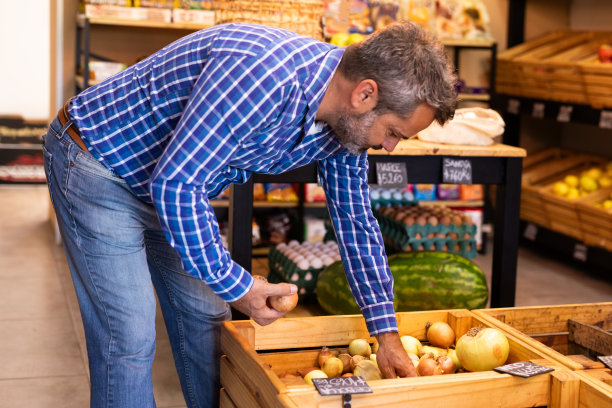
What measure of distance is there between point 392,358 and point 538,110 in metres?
4.04

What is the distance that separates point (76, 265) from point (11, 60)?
7.21 meters

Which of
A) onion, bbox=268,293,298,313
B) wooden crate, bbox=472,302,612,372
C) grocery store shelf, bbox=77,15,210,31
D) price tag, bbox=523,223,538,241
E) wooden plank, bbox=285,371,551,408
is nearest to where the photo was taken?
wooden plank, bbox=285,371,551,408

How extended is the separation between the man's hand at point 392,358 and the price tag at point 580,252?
346 centimetres

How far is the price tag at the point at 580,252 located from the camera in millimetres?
5121

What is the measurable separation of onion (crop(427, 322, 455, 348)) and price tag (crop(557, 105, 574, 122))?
340 cm

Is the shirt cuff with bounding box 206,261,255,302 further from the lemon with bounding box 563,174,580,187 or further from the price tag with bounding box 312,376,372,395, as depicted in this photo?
the lemon with bounding box 563,174,580,187

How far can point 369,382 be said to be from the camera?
5.63ft

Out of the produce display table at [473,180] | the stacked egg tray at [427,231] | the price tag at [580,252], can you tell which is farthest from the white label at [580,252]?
the produce display table at [473,180]

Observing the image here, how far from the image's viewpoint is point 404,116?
1.65 m

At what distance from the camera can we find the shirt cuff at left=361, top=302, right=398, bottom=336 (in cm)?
205

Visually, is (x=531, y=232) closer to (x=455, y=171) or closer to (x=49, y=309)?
(x=455, y=171)

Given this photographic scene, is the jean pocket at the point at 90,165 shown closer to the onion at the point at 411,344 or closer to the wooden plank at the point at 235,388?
the wooden plank at the point at 235,388

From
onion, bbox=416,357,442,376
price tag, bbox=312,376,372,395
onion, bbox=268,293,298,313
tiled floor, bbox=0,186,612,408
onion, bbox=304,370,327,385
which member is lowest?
tiled floor, bbox=0,186,612,408

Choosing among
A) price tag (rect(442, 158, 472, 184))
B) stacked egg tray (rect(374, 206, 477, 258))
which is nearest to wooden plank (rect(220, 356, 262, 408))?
price tag (rect(442, 158, 472, 184))
